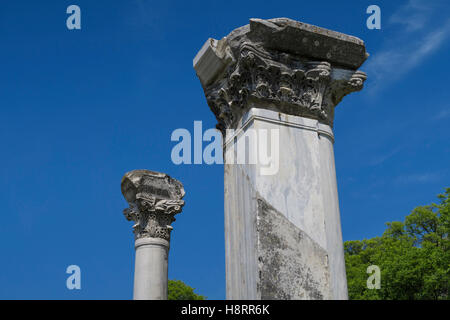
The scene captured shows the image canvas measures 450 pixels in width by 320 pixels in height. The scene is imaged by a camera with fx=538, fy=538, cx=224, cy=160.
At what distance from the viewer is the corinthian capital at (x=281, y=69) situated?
6.96m

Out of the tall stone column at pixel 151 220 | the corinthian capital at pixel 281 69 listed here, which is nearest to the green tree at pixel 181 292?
the tall stone column at pixel 151 220

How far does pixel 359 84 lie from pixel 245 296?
11.1 feet

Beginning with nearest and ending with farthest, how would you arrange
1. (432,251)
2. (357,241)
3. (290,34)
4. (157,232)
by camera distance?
(290,34)
(157,232)
(432,251)
(357,241)

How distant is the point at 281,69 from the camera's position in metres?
7.07

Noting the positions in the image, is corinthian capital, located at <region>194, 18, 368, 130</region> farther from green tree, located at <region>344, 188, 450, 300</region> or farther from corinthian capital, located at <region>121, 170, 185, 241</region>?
green tree, located at <region>344, 188, 450, 300</region>

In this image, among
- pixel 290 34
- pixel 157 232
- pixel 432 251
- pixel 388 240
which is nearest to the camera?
pixel 290 34

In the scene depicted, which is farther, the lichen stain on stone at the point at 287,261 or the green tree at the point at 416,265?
the green tree at the point at 416,265

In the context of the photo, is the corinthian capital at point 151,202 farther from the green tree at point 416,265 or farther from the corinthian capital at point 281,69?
the green tree at point 416,265

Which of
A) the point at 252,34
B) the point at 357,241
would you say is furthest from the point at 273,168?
the point at 357,241

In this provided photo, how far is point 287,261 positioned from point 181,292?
4384 cm

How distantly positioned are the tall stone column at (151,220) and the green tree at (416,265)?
18.3m

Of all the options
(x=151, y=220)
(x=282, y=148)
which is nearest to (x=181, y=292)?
(x=151, y=220)

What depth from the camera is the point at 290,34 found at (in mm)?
7051
